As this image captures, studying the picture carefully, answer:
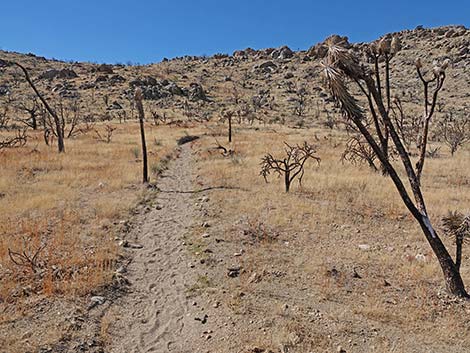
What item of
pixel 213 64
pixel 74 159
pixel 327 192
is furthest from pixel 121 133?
pixel 213 64

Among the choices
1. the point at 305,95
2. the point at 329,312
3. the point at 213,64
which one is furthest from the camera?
the point at 213,64

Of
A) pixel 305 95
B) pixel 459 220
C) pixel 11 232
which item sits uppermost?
pixel 305 95

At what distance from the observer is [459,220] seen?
6.27m

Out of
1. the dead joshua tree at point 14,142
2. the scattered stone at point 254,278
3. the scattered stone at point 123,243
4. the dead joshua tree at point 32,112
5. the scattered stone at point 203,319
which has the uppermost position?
the dead joshua tree at point 32,112

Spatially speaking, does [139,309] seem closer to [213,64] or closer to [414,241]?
[414,241]

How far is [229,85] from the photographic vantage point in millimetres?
70062

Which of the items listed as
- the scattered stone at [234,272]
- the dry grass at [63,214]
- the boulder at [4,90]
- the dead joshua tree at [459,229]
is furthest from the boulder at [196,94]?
the dead joshua tree at [459,229]

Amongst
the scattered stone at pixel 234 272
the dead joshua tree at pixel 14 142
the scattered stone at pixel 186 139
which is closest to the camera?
the scattered stone at pixel 234 272

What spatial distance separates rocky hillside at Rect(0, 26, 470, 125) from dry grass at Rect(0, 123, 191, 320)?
23.3 metres

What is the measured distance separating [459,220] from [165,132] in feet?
97.2

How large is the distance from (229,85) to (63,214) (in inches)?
2456

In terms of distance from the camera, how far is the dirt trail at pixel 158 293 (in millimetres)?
5465

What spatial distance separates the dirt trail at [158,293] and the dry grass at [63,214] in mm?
674

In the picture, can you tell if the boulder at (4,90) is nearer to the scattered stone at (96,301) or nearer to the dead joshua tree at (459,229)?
the scattered stone at (96,301)
